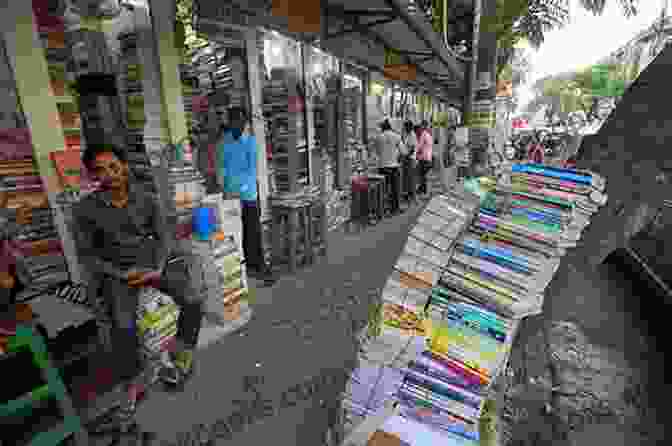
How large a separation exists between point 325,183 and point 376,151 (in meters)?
1.96

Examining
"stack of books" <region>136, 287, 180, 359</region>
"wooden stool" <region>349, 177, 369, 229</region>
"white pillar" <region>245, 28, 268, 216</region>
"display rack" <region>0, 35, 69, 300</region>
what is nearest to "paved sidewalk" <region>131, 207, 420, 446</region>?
"stack of books" <region>136, 287, 180, 359</region>

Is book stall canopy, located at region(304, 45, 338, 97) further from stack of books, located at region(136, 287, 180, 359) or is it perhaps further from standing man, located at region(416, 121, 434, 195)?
stack of books, located at region(136, 287, 180, 359)

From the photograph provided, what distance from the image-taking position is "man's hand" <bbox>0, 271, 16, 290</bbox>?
6.32ft

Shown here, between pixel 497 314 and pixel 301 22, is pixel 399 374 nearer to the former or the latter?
pixel 497 314

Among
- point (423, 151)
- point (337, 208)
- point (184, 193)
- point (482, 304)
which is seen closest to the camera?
point (482, 304)

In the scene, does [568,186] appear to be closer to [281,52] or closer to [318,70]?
[281,52]

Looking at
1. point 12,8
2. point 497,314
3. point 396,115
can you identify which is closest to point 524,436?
point 497,314

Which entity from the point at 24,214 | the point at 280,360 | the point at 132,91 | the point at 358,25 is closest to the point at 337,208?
the point at 358,25

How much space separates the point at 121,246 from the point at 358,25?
13.1 ft

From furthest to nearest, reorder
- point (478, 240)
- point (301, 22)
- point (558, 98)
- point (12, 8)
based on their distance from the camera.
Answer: point (558, 98)
point (301, 22)
point (12, 8)
point (478, 240)

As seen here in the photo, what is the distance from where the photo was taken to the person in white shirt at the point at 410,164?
955cm

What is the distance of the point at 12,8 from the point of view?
9.27 ft

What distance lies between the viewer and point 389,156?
8.38 meters

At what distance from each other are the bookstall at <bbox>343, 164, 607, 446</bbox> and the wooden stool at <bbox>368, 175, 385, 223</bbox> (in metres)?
5.93
